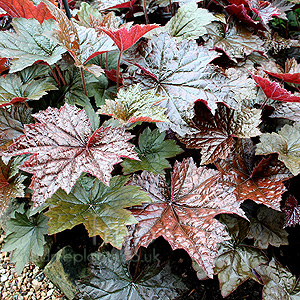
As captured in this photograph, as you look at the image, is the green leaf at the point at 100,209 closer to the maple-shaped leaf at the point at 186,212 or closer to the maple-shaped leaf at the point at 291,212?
the maple-shaped leaf at the point at 186,212

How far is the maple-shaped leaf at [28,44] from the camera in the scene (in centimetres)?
139

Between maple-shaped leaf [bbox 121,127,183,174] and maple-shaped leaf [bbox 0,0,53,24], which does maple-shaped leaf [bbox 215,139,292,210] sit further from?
maple-shaped leaf [bbox 0,0,53,24]

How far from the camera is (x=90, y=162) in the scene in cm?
106

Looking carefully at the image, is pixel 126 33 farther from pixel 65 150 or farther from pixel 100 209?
pixel 100 209

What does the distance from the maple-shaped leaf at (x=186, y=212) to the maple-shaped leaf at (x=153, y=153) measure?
82mm

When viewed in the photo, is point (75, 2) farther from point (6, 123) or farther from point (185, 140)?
point (185, 140)

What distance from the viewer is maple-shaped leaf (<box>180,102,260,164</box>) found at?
144 cm

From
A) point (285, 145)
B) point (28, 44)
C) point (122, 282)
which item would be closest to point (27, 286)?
point (122, 282)

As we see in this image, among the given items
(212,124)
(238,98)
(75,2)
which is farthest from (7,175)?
(75,2)

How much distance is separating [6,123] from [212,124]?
1.12 meters

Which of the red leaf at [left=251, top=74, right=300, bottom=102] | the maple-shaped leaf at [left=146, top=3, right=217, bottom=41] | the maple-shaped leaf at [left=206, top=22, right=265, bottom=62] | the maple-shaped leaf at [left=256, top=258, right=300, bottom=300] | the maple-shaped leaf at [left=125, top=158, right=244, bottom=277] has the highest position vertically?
the maple-shaped leaf at [left=146, top=3, right=217, bottom=41]

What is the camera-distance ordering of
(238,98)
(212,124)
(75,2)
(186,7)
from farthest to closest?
1. (75,2)
2. (186,7)
3. (212,124)
4. (238,98)

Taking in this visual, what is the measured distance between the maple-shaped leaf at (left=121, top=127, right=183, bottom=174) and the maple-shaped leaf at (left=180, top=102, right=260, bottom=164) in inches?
4.1

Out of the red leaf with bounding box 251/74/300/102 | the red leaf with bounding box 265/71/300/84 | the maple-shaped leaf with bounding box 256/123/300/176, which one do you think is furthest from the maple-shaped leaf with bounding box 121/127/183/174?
the red leaf with bounding box 265/71/300/84
